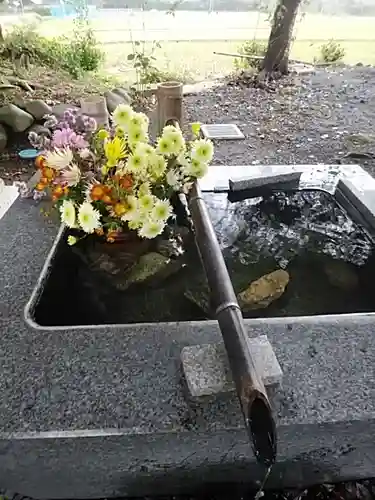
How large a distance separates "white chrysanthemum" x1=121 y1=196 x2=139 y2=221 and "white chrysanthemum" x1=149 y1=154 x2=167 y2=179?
117mm

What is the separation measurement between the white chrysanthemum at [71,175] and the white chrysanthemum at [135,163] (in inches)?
5.7

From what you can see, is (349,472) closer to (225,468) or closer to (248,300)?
(225,468)

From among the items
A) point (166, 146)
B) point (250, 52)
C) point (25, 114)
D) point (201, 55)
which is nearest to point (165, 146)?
point (166, 146)

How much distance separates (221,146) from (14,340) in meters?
2.72

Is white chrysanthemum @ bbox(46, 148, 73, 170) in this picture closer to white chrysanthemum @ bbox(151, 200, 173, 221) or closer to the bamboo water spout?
white chrysanthemum @ bbox(151, 200, 173, 221)

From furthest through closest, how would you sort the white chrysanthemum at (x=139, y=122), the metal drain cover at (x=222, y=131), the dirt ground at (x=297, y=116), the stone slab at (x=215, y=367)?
1. the metal drain cover at (x=222, y=131)
2. the dirt ground at (x=297, y=116)
3. the white chrysanthemum at (x=139, y=122)
4. the stone slab at (x=215, y=367)

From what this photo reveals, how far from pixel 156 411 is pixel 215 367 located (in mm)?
164

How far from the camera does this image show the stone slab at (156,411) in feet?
2.95

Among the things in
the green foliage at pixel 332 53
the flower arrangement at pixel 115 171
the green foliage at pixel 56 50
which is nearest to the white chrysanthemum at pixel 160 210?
the flower arrangement at pixel 115 171

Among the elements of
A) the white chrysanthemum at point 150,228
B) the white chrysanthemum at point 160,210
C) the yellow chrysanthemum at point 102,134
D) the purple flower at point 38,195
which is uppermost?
the yellow chrysanthemum at point 102,134

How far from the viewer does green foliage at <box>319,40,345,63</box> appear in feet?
22.0

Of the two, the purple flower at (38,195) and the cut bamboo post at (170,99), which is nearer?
the purple flower at (38,195)

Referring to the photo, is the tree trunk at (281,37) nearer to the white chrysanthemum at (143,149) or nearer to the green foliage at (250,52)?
the green foliage at (250,52)

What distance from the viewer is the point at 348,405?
94cm
